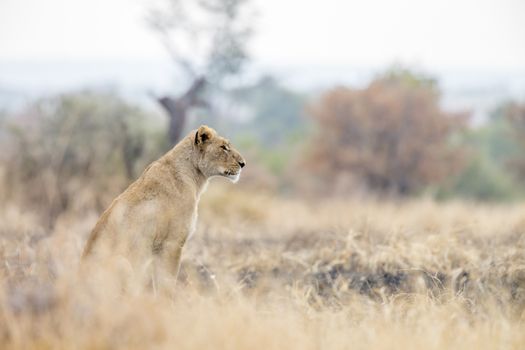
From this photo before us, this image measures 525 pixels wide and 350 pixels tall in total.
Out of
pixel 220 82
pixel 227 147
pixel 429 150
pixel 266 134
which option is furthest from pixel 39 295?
pixel 266 134

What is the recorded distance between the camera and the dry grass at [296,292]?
4543mm

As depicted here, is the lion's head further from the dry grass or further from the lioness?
the dry grass

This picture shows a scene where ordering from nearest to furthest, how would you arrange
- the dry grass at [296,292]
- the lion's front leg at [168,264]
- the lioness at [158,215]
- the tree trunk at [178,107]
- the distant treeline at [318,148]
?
1. the dry grass at [296,292]
2. the lioness at [158,215]
3. the lion's front leg at [168,264]
4. the distant treeline at [318,148]
5. the tree trunk at [178,107]

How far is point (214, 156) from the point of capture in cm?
716

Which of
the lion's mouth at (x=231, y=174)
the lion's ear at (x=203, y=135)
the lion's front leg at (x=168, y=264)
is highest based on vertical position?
the lion's ear at (x=203, y=135)

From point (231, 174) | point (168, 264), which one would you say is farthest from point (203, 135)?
point (168, 264)

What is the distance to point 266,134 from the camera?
52312mm

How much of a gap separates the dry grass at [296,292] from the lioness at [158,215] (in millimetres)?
320

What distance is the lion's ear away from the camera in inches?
277

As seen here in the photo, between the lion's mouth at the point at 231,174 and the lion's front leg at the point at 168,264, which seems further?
the lion's mouth at the point at 231,174

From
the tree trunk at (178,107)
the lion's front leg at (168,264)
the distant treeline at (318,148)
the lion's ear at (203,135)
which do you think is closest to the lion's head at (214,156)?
the lion's ear at (203,135)

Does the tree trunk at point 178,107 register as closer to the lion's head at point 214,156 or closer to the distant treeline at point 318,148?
the distant treeline at point 318,148

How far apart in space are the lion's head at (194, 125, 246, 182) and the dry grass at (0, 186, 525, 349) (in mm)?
1005

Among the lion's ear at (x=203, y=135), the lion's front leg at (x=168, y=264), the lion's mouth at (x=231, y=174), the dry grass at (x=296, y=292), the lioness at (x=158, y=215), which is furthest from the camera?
the lion's mouth at (x=231, y=174)
